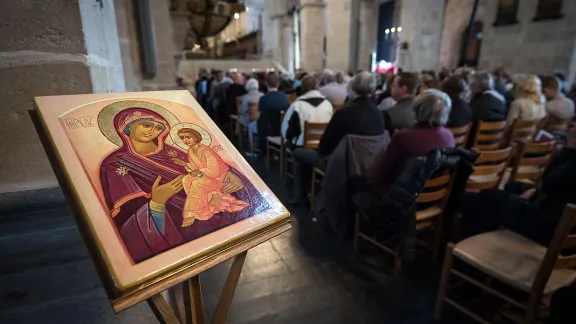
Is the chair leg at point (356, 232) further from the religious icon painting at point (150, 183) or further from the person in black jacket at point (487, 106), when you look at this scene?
the person in black jacket at point (487, 106)

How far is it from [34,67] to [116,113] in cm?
55

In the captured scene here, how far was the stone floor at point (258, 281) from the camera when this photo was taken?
1.10m

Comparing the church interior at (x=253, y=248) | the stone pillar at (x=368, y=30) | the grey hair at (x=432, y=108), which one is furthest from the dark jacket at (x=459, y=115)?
the stone pillar at (x=368, y=30)

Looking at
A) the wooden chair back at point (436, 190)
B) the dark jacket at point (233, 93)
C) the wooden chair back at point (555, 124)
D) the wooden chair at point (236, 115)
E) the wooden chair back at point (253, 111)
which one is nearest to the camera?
the wooden chair back at point (436, 190)

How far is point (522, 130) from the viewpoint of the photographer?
2.89m

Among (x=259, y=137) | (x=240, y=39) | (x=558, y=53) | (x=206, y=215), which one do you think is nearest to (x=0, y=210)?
(x=206, y=215)

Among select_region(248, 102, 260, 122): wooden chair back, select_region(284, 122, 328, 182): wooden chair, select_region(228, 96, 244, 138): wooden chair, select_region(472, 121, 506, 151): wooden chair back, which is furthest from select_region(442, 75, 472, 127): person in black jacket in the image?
select_region(228, 96, 244, 138): wooden chair

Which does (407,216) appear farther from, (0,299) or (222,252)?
(0,299)

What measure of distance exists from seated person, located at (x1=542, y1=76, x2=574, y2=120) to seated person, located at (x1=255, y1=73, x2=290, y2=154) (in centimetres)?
285

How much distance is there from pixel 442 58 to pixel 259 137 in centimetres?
837

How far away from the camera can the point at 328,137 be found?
248 cm

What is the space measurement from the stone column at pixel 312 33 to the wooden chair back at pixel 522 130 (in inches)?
314

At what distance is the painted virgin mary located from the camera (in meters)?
0.67

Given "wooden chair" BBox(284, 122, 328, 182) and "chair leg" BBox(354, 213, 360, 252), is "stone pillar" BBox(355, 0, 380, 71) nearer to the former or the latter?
"wooden chair" BBox(284, 122, 328, 182)
